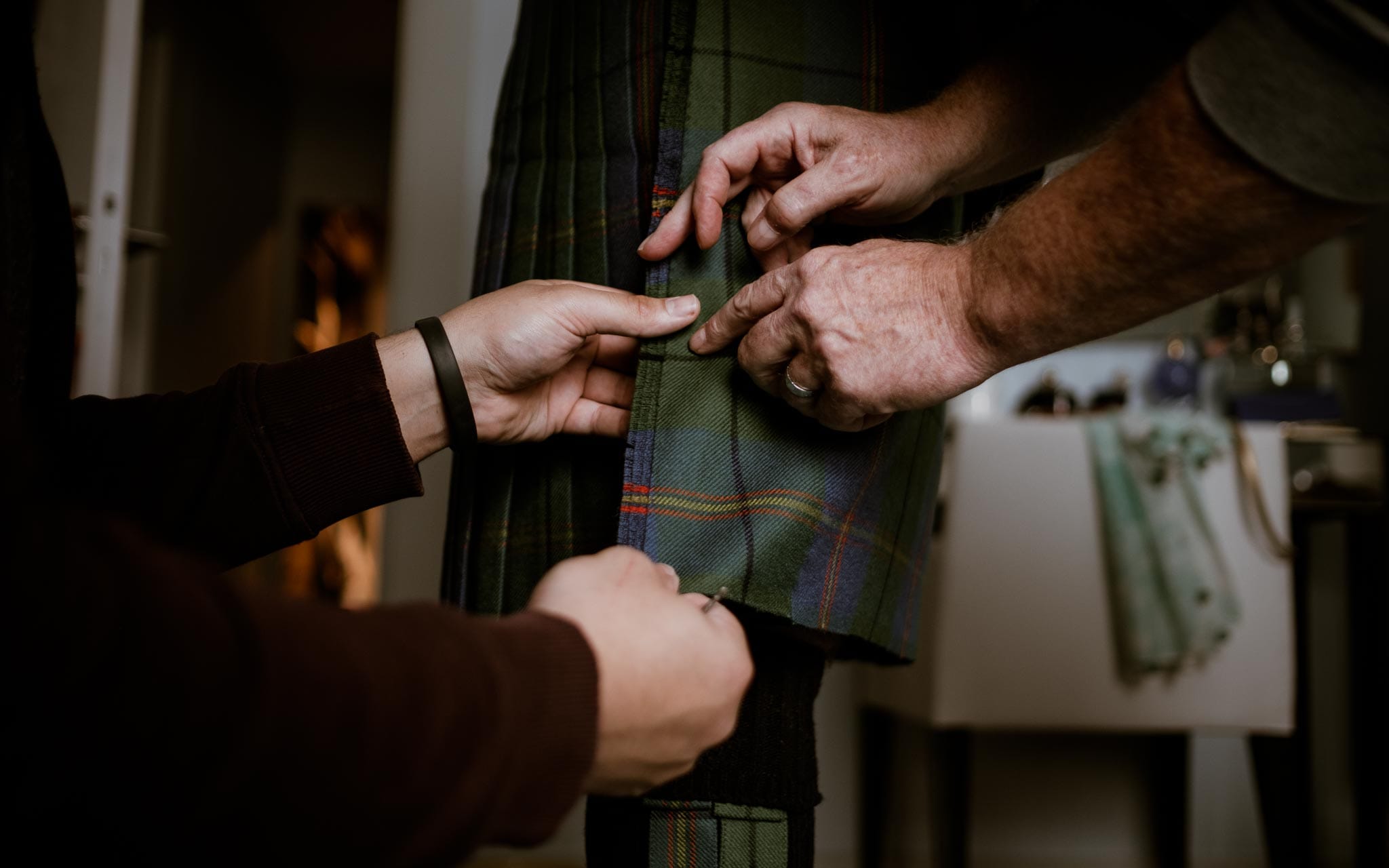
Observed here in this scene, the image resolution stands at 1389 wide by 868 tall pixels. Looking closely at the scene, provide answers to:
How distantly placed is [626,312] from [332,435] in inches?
9.5

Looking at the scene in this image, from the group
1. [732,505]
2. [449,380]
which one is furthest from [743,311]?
[449,380]

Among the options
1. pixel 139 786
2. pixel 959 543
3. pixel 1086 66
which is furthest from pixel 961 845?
pixel 139 786

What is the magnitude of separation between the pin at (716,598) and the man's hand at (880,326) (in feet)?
0.45

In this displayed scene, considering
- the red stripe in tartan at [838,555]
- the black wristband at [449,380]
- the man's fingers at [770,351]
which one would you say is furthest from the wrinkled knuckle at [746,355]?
the black wristband at [449,380]

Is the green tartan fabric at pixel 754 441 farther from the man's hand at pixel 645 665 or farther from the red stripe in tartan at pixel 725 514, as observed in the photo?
the man's hand at pixel 645 665

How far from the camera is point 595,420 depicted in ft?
2.53

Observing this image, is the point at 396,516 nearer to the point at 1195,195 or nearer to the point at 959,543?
the point at 959,543

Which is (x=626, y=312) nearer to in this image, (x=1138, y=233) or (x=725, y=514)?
(x=725, y=514)

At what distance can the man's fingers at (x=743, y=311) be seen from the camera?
62 cm

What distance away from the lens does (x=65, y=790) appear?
332 millimetres

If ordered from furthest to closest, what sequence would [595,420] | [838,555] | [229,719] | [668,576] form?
1. [595,420]
2. [838,555]
3. [668,576]
4. [229,719]

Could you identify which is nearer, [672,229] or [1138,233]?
[1138,233]

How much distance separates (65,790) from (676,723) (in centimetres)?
25

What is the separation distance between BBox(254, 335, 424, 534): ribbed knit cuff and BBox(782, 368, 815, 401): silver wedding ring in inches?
11.6
